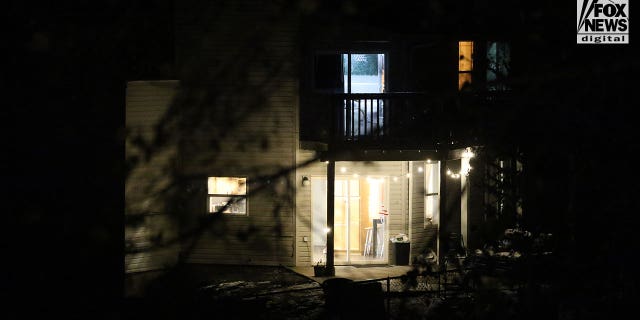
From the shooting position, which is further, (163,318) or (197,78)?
(197,78)

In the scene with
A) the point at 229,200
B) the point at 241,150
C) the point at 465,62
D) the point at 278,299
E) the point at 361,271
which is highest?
the point at 465,62

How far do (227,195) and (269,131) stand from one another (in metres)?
2.04

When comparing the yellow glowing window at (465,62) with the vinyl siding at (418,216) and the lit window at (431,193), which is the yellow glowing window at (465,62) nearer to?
the lit window at (431,193)

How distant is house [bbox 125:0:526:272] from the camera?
52.1 feet

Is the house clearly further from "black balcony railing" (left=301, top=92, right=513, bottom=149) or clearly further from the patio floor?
"black balcony railing" (left=301, top=92, right=513, bottom=149)

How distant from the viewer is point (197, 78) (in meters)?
16.0

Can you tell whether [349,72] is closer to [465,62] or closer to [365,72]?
[365,72]

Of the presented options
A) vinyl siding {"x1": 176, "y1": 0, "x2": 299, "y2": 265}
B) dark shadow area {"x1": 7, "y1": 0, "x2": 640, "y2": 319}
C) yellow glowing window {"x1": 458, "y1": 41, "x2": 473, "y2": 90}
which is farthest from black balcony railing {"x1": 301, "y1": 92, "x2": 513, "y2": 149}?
dark shadow area {"x1": 7, "y1": 0, "x2": 640, "y2": 319}

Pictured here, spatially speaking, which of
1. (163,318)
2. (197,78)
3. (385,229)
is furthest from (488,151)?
(197,78)

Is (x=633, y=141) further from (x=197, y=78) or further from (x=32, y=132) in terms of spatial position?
(x=197, y=78)

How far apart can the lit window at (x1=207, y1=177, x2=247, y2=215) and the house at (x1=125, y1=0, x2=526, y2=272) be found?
0.03 meters

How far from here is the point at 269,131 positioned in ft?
52.3

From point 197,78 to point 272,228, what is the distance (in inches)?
173

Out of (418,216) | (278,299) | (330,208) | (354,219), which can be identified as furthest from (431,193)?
(278,299)
